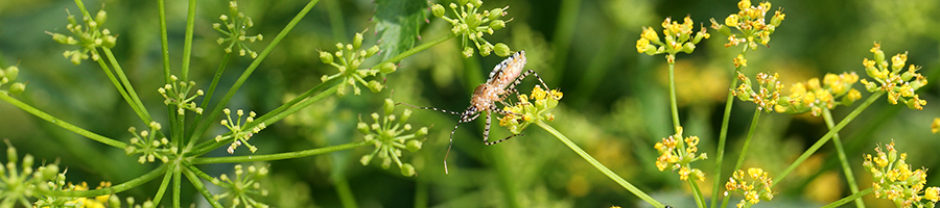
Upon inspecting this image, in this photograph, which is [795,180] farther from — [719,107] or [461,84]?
[461,84]

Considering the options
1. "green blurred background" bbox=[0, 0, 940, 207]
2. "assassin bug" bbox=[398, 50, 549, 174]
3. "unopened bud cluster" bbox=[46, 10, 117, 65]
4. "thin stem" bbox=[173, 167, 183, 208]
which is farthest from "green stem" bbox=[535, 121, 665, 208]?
"unopened bud cluster" bbox=[46, 10, 117, 65]

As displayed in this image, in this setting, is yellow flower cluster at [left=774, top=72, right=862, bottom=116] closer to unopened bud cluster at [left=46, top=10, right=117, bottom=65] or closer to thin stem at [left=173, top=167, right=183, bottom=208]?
thin stem at [left=173, top=167, right=183, bottom=208]

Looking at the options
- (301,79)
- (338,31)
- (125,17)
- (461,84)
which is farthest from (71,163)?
(461,84)

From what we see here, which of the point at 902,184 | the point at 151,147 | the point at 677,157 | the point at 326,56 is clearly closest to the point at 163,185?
the point at 151,147

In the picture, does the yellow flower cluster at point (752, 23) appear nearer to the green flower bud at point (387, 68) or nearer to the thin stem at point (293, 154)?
the green flower bud at point (387, 68)

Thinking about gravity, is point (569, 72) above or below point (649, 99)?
above
